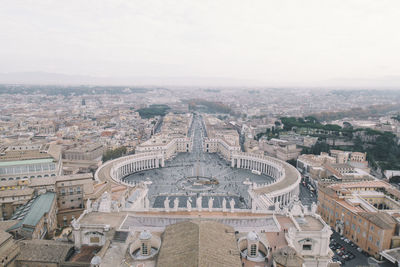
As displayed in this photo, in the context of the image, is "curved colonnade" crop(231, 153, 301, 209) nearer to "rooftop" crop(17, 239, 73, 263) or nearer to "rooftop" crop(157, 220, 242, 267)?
"rooftop" crop(157, 220, 242, 267)

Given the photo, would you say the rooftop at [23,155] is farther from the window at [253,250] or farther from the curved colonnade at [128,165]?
the window at [253,250]

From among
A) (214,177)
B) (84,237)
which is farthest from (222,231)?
(214,177)

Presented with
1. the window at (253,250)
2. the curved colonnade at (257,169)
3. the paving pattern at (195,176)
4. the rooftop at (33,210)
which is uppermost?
the window at (253,250)

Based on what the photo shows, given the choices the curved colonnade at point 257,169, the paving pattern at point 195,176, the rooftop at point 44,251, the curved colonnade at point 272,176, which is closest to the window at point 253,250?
the rooftop at point 44,251

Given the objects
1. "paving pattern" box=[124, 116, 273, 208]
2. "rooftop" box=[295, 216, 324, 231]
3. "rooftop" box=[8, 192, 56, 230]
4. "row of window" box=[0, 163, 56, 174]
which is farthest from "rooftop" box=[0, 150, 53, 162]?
"rooftop" box=[295, 216, 324, 231]

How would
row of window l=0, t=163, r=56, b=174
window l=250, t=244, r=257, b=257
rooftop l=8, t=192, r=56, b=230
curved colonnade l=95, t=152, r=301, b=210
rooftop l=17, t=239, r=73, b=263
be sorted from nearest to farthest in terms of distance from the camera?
window l=250, t=244, r=257, b=257 → rooftop l=17, t=239, r=73, b=263 → rooftop l=8, t=192, r=56, b=230 → row of window l=0, t=163, r=56, b=174 → curved colonnade l=95, t=152, r=301, b=210

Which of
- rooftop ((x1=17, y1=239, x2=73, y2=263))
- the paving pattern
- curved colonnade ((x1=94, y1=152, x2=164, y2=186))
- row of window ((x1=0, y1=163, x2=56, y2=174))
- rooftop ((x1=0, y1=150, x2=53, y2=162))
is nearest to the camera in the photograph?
rooftop ((x1=17, y1=239, x2=73, y2=263))

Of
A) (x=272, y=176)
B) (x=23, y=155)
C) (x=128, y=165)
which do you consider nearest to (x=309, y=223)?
(x=272, y=176)

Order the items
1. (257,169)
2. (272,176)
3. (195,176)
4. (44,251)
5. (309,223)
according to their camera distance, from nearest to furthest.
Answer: (44,251) → (309,223) → (195,176) → (272,176) → (257,169)

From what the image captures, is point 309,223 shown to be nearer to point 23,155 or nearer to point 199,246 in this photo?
point 199,246
